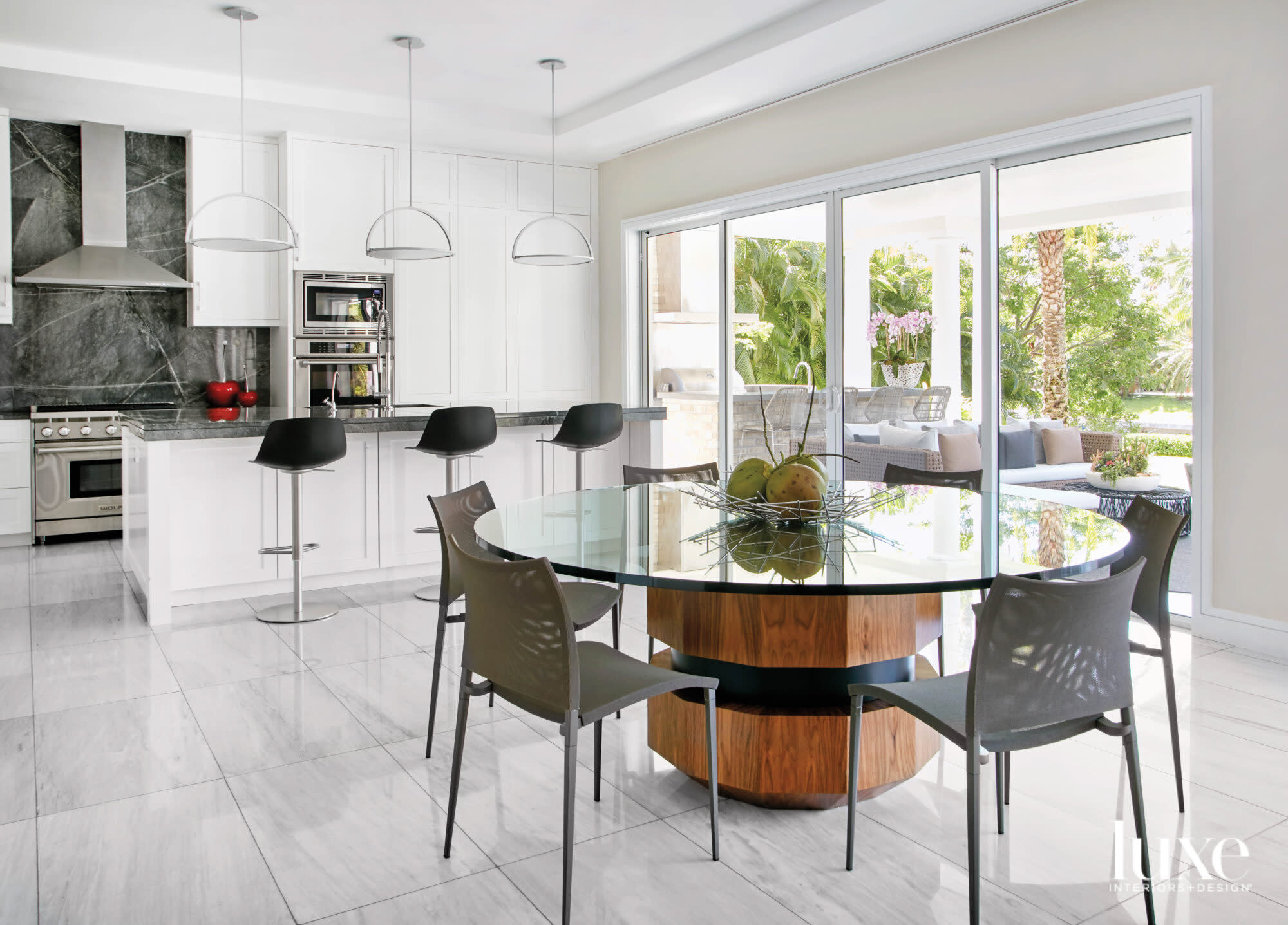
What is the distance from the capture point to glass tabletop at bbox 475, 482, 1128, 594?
6.33ft

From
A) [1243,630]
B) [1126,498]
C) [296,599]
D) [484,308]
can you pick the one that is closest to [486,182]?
[484,308]

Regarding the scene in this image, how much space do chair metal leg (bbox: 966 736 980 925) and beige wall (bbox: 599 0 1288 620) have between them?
2666mm

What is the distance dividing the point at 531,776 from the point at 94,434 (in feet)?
16.8

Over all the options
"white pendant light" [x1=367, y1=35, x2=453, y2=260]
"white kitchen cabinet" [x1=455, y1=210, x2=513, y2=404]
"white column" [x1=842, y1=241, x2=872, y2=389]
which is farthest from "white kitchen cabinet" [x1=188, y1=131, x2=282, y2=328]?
"white column" [x1=842, y1=241, x2=872, y2=389]

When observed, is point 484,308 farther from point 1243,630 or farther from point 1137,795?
point 1137,795

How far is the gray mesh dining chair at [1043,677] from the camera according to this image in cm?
175

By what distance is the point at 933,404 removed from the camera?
200 inches

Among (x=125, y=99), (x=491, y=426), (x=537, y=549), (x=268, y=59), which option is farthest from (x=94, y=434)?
(x=537, y=549)

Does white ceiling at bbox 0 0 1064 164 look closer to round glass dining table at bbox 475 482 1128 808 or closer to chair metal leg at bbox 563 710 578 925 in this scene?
round glass dining table at bbox 475 482 1128 808

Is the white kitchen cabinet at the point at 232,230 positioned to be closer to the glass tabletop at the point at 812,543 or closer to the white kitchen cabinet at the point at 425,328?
the white kitchen cabinet at the point at 425,328

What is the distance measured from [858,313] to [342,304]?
11.6ft

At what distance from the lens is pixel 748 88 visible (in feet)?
18.1

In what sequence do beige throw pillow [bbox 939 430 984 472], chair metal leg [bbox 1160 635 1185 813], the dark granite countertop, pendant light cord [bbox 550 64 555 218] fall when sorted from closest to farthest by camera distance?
chair metal leg [bbox 1160 635 1185 813] < the dark granite countertop < beige throw pillow [bbox 939 430 984 472] < pendant light cord [bbox 550 64 555 218]

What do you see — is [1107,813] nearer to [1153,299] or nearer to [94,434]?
[1153,299]
